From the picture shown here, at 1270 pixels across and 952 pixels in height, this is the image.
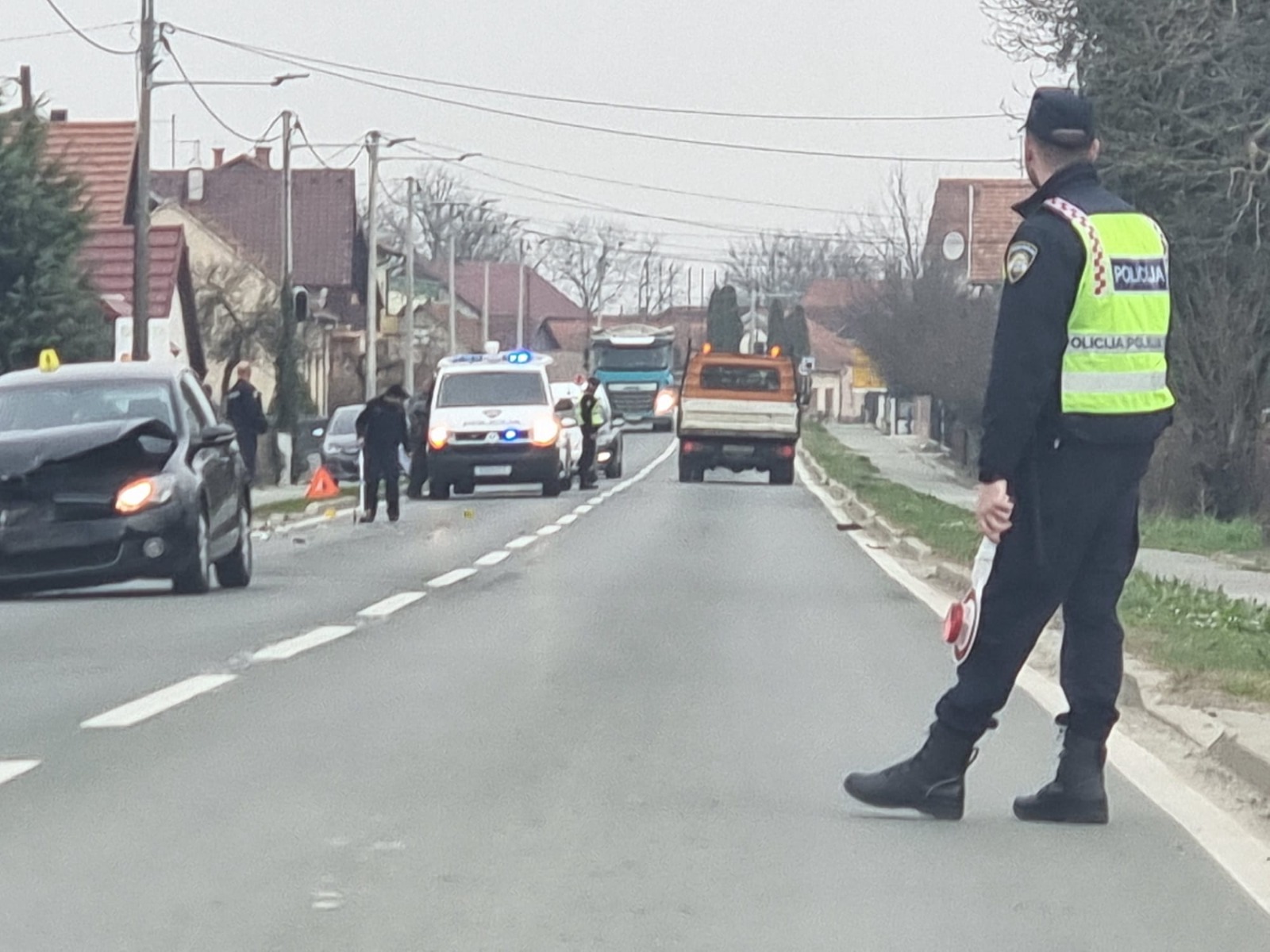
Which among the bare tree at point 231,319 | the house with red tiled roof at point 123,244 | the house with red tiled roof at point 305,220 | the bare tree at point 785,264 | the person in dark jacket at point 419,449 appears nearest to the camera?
the person in dark jacket at point 419,449

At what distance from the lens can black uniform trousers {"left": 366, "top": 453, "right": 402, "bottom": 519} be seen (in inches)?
1098

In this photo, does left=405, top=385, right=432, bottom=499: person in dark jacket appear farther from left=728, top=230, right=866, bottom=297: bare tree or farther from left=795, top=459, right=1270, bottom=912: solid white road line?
left=728, top=230, right=866, bottom=297: bare tree

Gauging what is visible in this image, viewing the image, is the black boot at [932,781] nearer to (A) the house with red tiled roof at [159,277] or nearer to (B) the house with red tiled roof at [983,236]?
(A) the house with red tiled roof at [159,277]

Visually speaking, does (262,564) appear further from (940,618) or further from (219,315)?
(219,315)

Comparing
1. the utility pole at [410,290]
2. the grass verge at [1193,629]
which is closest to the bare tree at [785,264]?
→ the utility pole at [410,290]

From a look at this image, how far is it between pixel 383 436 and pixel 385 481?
579 mm

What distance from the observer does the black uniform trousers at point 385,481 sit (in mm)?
27891

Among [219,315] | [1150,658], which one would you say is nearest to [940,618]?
[1150,658]

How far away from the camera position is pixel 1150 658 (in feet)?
38.6

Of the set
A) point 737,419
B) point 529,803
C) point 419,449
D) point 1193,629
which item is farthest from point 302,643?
point 737,419

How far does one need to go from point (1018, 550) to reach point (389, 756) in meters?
2.55

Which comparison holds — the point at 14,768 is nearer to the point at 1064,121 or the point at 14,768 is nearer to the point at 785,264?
the point at 1064,121

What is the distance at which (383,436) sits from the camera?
27.8 metres

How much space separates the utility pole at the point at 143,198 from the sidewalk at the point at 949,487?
11472 mm
